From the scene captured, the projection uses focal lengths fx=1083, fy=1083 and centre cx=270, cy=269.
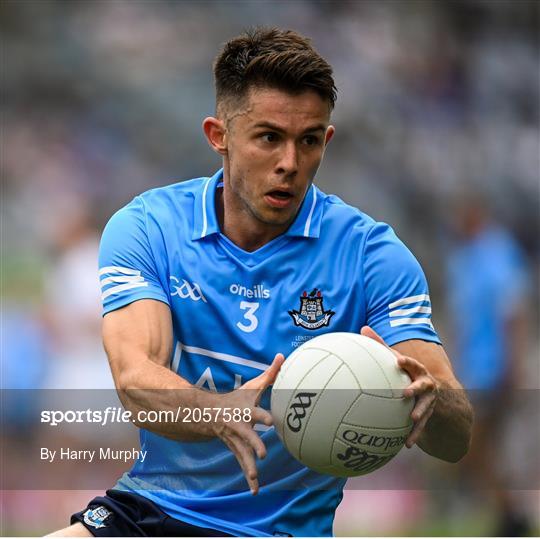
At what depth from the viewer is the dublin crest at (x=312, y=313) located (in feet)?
14.0

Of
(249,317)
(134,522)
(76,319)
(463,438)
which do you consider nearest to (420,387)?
(463,438)

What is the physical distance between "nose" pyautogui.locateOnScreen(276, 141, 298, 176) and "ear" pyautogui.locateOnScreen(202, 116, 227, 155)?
0.42m

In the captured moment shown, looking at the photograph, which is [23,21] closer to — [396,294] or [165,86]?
[165,86]

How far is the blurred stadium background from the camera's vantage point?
462 inches

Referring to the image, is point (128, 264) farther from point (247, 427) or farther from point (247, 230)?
point (247, 427)

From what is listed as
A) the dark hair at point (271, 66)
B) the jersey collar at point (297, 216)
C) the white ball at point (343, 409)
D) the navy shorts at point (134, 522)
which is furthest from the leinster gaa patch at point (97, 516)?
the dark hair at point (271, 66)

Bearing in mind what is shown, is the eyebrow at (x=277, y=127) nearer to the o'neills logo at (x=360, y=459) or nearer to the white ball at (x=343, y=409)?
the white ball at (x=343, y=409)

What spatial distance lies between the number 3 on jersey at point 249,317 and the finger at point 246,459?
2.46 feet

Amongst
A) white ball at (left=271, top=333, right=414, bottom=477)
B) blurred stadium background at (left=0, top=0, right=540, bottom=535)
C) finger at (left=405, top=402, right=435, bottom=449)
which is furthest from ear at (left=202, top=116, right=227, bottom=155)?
blurred stadium background at (left=0, top=0, right=540, bottom=535)

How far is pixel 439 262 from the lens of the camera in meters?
11.5

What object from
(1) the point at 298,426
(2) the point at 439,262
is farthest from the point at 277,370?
(2) the point at 439,262

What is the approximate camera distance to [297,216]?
443 cm

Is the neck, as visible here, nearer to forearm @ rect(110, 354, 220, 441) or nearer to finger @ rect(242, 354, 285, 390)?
forearm @ rect(110, 354, 220, 441)

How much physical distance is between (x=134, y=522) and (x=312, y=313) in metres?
1.05
